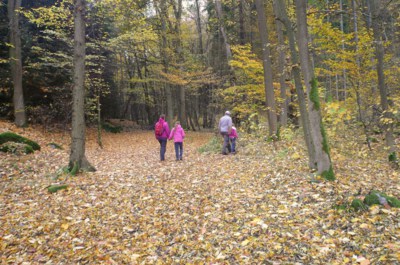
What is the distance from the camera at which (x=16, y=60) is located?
613 inches

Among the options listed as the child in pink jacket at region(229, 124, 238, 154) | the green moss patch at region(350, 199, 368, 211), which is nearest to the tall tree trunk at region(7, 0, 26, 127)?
the child in pink jacket at region(229, 124, 238, 154)

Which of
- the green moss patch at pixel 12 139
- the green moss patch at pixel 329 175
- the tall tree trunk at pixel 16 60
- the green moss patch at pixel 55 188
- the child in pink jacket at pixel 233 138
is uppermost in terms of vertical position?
the tall tree trunk at pixel 16 60

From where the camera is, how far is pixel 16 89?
52.1ft

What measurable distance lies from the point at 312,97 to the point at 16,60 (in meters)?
15.9

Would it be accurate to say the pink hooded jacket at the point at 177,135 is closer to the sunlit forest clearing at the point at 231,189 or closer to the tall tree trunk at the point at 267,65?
the sunlit forest clearing at the point at 231,189

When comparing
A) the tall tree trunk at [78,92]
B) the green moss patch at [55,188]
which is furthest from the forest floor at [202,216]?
the tall tree trunk at [78,92]

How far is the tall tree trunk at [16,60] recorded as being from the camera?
15.6m

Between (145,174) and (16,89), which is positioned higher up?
(16,89)

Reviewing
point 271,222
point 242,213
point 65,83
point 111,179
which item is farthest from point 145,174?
point 65,83

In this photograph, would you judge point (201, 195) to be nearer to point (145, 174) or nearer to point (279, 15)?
point (145, 174)

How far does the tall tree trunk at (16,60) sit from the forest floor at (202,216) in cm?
695

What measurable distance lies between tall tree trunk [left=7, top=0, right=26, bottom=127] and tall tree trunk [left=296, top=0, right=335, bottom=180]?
15356mm

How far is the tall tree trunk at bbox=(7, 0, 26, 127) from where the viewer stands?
51.1ft

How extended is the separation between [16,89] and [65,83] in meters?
3.47
